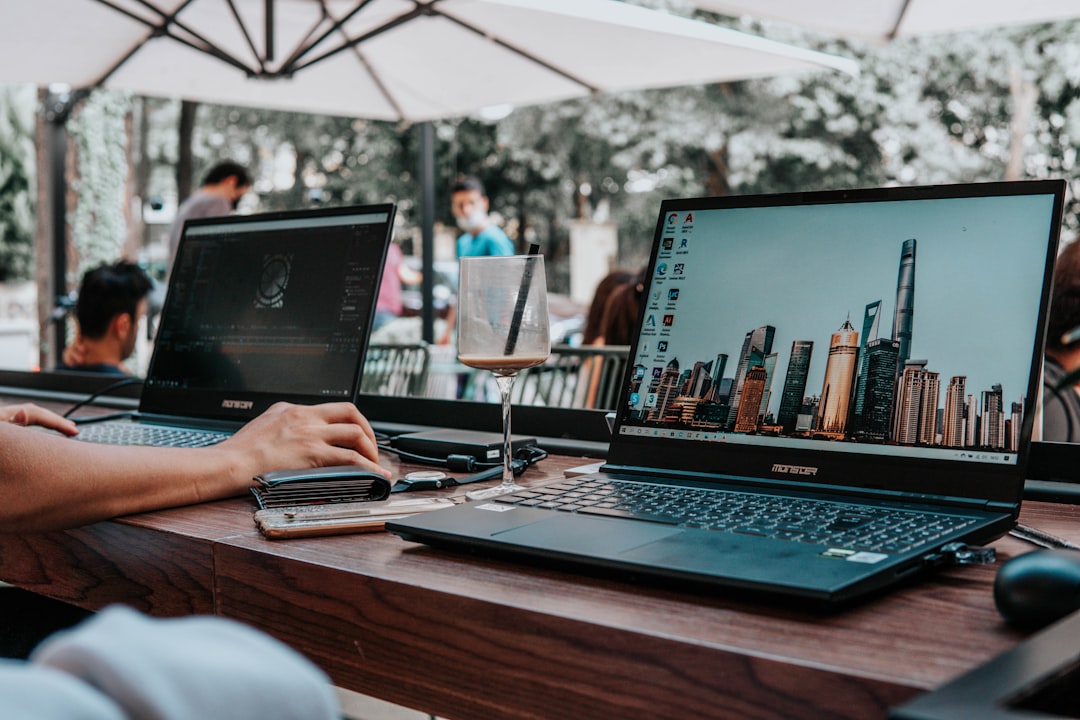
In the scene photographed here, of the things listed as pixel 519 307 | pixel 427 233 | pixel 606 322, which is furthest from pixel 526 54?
pixel 519 307

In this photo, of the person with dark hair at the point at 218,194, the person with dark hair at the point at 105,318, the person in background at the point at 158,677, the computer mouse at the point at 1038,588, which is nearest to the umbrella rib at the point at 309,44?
the person with dark hair at the point at 218,194

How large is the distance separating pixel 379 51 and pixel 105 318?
271cm

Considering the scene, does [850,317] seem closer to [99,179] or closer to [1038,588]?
[1038,588]

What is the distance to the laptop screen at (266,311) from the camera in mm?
1843

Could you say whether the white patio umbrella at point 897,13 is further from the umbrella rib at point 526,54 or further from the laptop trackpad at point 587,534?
the laptop trackpad at point 587,534

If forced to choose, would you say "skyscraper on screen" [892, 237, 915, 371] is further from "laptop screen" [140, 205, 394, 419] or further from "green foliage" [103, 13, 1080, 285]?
"green foliage" [103, 13, 1080, 285]

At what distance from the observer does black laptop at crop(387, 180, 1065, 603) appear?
3.33 ft

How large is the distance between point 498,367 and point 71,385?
1873 mm

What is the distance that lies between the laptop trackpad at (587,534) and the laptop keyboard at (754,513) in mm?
36

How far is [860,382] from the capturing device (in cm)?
122

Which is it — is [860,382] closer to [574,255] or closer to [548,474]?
[548,474]

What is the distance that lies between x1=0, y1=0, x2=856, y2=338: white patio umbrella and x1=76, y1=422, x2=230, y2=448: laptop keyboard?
299cm

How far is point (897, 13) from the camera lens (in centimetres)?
432

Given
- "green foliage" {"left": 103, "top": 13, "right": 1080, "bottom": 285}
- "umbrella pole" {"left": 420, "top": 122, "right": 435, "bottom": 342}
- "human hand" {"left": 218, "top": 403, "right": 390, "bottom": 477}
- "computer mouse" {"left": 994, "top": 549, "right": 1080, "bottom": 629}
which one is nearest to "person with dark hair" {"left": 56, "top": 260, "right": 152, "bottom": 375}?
"human hand" {"left": 218, "top": 403, "right": 390, "bottom": 477}
